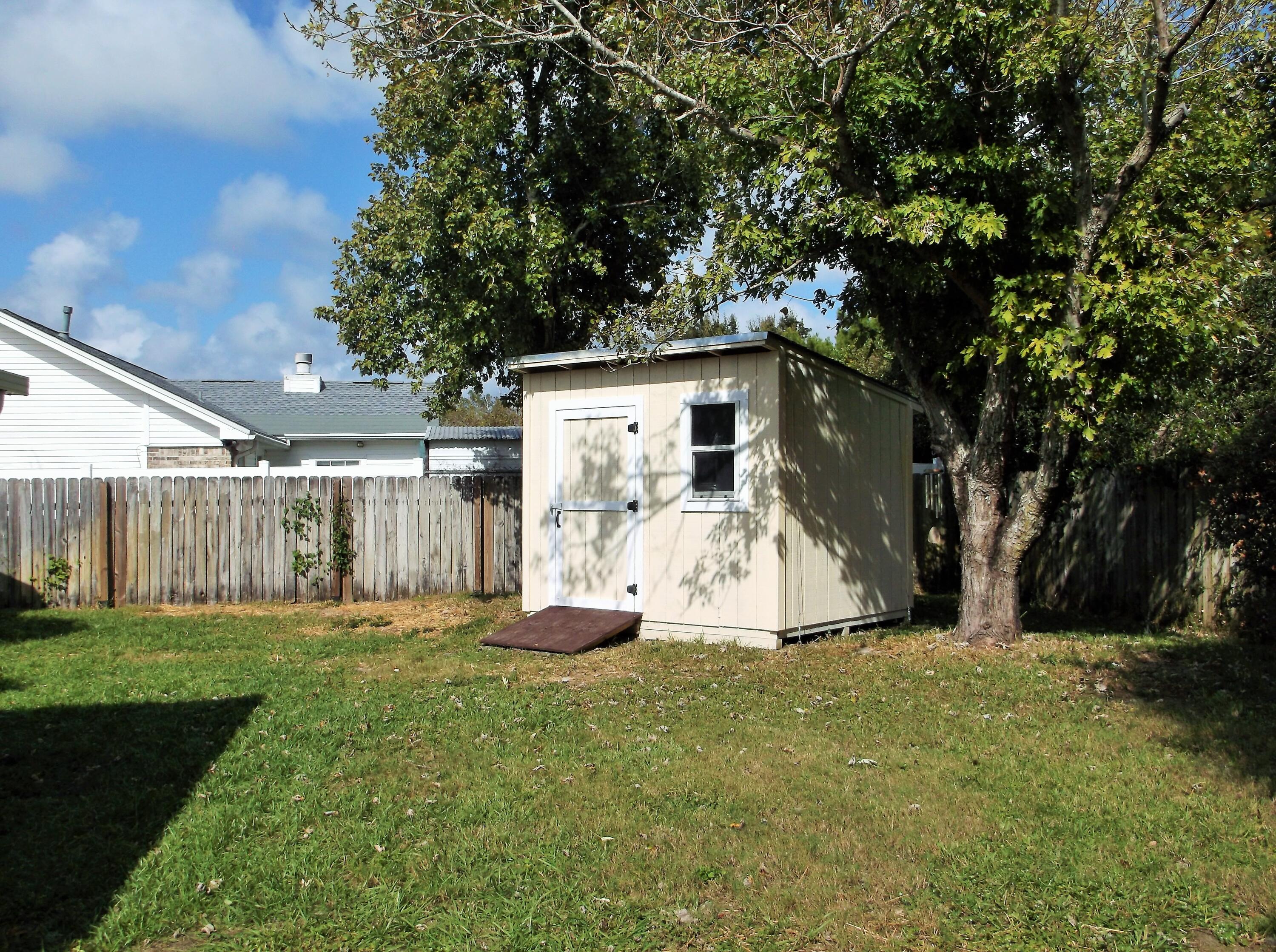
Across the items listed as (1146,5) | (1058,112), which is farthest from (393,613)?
(1146,5)

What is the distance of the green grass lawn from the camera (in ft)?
11.9

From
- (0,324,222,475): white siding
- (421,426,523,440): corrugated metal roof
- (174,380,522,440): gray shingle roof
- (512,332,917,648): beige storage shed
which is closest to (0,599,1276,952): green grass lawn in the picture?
(512,332,917,648): beige storage shed

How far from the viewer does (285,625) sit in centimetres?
1090

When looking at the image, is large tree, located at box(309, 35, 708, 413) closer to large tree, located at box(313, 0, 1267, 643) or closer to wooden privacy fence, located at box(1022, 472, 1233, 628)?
large tree, located at box(313, 0, 1267, 643)

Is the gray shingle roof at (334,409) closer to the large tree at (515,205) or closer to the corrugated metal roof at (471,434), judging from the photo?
the corrugated metal roof at (471,434)

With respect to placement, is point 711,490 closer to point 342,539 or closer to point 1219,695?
point 1219,695

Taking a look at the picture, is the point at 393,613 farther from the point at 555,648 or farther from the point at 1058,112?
the point at 1058,112

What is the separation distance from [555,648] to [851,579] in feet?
11.3

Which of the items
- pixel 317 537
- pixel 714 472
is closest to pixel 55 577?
pixel 317 537

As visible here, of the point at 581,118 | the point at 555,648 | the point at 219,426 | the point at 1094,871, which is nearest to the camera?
the point at 1094,871

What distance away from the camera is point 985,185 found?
8211 millimetres

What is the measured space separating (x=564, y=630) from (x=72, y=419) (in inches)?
515

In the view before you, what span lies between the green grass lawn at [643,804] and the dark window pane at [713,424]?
2.33 meters

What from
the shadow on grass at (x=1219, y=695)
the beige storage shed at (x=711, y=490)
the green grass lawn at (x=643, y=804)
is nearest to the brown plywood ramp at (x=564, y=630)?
the beige storage shed at (x=711, y=490)
